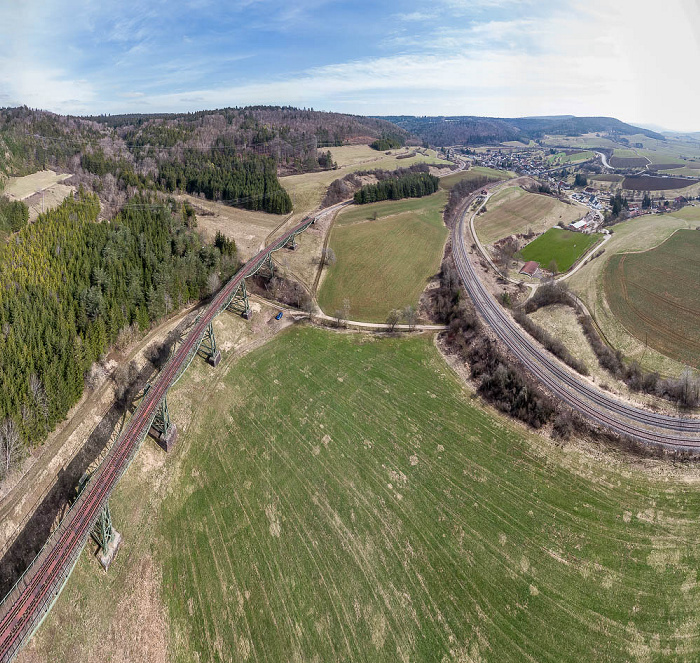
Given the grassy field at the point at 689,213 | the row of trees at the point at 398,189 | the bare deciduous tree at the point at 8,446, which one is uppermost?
the row of trees at the point at 398,189

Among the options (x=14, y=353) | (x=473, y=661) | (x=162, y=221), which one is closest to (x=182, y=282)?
(x=162, y=221)

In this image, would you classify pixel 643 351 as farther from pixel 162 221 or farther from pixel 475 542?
pixel 162 221

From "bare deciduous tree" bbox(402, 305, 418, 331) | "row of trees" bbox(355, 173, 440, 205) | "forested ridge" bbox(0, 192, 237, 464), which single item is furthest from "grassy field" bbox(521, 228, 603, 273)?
"forested ridge" bbox(0, 192, 237, 464)

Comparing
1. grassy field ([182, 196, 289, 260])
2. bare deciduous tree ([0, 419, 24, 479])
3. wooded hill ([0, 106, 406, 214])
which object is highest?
wooded hill ([0, 106, 406, 214])

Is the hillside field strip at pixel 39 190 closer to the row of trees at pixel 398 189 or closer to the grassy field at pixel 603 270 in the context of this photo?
the row of trees at pixel 398 189

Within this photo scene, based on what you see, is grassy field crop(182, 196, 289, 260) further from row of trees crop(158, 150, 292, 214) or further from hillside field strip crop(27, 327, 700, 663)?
hillside field strip crop(27, 327, 700, 663)

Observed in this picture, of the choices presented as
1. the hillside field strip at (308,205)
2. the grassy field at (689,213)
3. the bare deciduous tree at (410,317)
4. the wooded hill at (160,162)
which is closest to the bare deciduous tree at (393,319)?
the bare deciduous tree at (410,317)

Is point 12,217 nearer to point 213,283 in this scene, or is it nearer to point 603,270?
point 213,283
